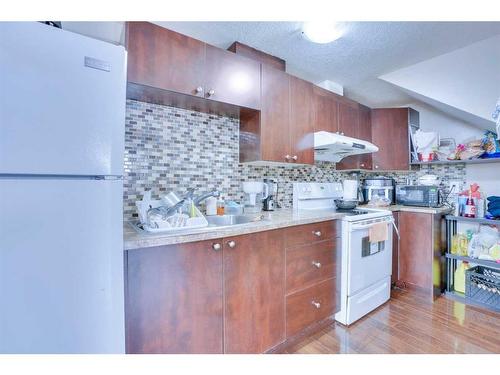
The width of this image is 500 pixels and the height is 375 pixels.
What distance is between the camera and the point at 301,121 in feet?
6.91

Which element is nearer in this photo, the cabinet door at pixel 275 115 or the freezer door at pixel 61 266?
the freezer door at pixel 61 266

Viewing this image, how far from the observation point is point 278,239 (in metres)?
1.51

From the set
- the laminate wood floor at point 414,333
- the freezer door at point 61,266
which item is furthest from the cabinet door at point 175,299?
the laminate wood floor at point 414,333

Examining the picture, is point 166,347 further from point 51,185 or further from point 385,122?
point 385,122

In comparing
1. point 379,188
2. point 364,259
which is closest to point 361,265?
point 364,259

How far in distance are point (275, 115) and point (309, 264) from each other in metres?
1.17

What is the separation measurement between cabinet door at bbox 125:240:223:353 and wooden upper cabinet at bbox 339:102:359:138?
75.8 inches

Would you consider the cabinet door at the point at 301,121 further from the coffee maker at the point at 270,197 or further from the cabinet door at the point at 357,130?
the cabinet door at the point at 357,130

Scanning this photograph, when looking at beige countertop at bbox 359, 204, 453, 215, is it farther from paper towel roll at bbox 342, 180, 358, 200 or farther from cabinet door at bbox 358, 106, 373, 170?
cabinet door at bbox 358, 106, 373, 170

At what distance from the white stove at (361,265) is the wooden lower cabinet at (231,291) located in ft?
0.33

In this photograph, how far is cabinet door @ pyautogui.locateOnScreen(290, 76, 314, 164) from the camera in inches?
80.4

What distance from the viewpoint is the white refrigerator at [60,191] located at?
2.51ft
